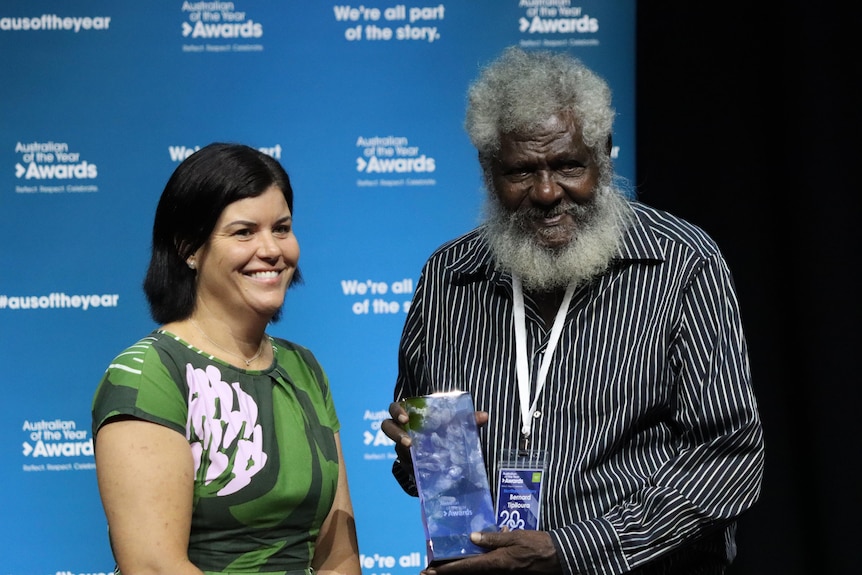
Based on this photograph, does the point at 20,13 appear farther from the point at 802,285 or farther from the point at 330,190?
the point at 802,285

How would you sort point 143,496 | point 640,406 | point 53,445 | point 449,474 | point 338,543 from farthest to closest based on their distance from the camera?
point 53,445 < point 338,543 < point 640,406 < point 449,474 < point 143,496

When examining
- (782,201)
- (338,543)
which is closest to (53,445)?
(338,543)

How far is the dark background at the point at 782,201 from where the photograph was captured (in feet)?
13.5

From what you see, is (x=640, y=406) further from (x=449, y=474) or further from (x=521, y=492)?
(x=449, y=474)

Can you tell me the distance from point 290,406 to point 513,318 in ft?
1.95

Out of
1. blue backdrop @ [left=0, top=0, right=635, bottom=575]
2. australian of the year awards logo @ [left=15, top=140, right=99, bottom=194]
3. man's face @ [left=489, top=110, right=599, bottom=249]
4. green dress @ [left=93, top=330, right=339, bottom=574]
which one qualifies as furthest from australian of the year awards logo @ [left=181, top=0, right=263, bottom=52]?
green dress @ [left=93, top=330, right=339, bottom=574]

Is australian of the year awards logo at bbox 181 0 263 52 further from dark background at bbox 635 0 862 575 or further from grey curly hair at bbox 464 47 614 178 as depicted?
grey curly hair at bbox 464 47 614 178

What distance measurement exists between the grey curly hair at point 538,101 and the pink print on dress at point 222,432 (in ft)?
2.88

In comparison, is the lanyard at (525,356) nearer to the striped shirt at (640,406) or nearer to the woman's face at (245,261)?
the striped shirt at (640,406)

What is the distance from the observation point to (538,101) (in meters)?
2.47

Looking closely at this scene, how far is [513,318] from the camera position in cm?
257

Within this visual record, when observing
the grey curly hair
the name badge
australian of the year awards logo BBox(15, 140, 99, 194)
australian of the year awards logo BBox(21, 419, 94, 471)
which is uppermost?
australian of the year awards logo BBox(15, 140, 99, 194)

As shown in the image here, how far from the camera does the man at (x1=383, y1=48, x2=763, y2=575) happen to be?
227 cm

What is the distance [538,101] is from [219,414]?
41.3 inches
